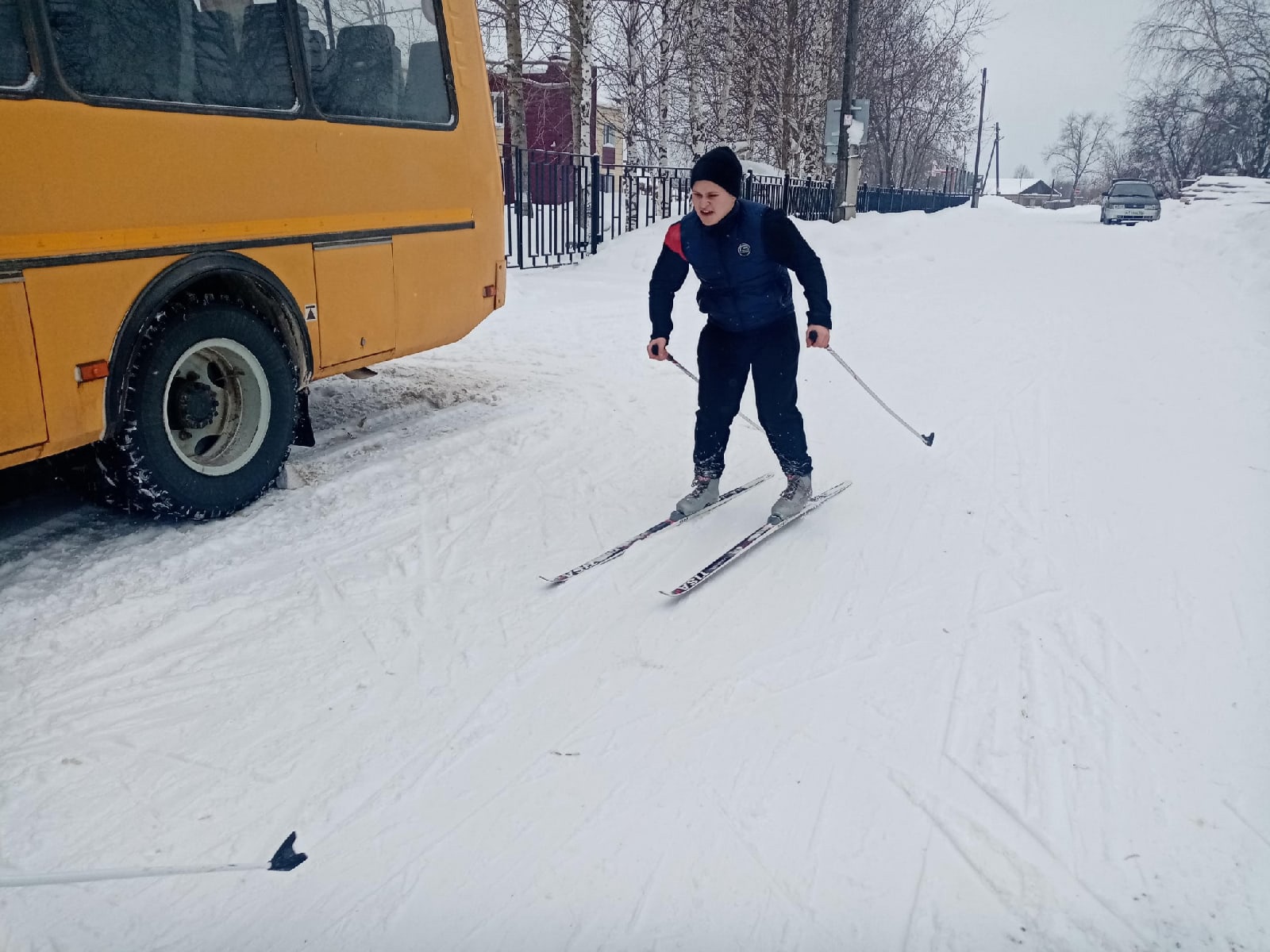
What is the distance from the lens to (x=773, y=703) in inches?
116

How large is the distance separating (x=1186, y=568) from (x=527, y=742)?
2962mm

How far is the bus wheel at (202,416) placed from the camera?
3.91m

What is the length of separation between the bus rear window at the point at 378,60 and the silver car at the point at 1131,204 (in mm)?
33242

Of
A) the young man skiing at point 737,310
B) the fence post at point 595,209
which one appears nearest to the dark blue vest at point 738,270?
the young man skiing at point 737,310

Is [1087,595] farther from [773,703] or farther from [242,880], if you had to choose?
[242,880]

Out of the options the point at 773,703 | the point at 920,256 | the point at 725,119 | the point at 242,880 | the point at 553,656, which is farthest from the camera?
the point at 725,119

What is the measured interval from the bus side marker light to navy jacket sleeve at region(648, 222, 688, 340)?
232 cm

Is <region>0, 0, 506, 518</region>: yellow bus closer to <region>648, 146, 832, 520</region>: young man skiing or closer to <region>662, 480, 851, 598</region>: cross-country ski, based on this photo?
<region>648, 146, 832, 520</region>: young man skiing

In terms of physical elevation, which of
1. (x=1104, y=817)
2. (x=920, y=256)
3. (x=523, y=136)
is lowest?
(x=1104, y=817)

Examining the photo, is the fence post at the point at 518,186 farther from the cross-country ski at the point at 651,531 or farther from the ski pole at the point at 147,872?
the ski pole at the point at 147,872

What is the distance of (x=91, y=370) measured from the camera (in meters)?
3.59

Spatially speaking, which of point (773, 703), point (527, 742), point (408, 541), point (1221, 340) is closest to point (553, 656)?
point (527, 742)

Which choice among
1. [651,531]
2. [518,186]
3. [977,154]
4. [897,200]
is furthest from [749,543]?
[977,154]

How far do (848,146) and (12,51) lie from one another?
19.4 metres
